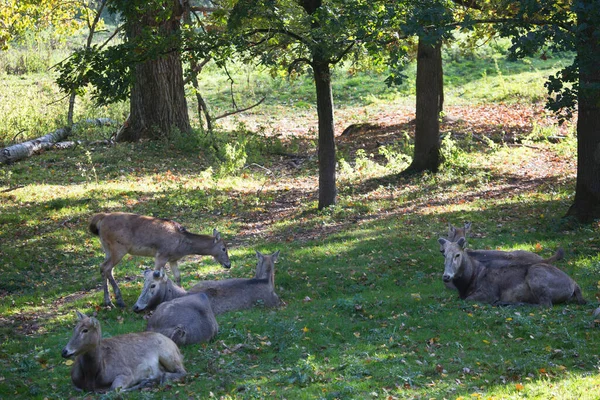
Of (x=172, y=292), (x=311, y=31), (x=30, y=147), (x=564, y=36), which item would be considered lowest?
(x=172, y=292)

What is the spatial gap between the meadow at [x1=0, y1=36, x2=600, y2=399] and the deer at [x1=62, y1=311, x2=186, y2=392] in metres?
0.29

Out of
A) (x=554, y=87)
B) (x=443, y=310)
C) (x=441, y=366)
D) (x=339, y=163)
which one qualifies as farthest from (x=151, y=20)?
(x=441, y=366)

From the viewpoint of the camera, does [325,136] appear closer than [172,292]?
No

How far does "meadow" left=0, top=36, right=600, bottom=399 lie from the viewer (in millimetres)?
9258

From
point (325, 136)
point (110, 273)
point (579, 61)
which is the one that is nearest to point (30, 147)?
point (325, 136)

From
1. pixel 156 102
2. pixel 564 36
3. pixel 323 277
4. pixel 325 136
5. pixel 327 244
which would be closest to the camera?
pixel 564 36

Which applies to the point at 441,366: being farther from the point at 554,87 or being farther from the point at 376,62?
the point at 376,62

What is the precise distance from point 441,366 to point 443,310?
288 centimetres

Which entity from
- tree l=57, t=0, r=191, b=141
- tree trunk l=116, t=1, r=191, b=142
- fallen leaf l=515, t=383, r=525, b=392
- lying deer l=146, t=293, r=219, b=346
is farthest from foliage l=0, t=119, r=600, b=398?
tree l=57, t=0, r=191, b=141

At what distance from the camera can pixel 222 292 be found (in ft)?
42.7

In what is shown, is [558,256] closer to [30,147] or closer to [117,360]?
[117,360]

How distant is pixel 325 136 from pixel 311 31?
141 inches

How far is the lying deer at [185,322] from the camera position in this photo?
10.8 metres

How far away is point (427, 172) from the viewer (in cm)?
2383
